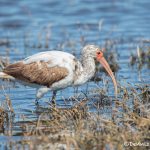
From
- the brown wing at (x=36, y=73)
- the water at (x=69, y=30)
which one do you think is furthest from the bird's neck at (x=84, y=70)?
the water at (x=69, y=30)

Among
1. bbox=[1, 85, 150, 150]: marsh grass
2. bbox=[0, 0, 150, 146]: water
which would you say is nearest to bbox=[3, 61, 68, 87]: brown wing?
bbox=[0, 0, 150, 146]: water

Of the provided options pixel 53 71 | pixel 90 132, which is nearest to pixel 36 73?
pixel 53 71

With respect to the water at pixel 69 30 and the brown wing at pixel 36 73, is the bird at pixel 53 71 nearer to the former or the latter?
the brown wing at pixel 36 73

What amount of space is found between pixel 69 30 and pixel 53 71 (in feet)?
25.4

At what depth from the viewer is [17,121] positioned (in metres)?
9.07

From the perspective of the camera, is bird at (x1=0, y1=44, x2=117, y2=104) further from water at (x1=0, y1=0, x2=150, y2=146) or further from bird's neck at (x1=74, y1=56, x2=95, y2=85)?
water at (x1=0, y1=0, x2=150, y2=146)

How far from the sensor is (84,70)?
33.3 ft

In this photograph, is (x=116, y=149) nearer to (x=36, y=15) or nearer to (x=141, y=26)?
(x=141, y=26)

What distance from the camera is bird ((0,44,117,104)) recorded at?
10.0 meters

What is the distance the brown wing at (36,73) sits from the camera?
1005cm

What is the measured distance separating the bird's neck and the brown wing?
32 cm

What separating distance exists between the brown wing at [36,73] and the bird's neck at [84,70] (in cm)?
32

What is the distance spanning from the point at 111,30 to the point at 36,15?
3838mm

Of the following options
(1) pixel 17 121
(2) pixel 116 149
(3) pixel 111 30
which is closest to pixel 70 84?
(1) pixel 17 121
